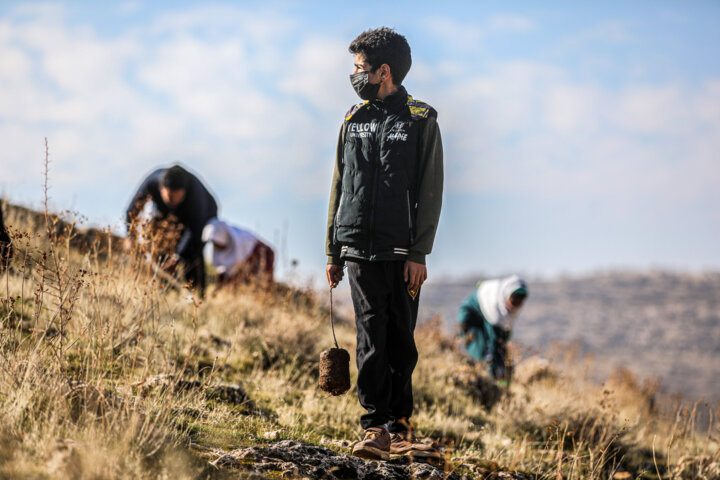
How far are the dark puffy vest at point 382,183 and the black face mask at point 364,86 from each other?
106mm

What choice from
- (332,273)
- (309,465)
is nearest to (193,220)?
(332,273)

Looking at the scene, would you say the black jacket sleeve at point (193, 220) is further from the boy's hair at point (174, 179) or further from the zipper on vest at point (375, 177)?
the zipper on vest at point (375, 177)

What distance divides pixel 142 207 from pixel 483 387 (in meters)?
5.04

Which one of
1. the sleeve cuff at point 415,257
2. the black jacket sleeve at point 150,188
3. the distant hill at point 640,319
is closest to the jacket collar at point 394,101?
the sleeve cuff at point 415,257

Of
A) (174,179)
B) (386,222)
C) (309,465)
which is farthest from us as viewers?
(174,179)

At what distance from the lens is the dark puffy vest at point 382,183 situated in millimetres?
3922

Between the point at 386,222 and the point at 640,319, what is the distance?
94.9 metres

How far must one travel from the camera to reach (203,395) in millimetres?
4383

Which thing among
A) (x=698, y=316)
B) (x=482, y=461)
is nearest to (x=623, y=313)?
(x=698, y=316)

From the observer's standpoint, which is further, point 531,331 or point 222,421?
point 531,331

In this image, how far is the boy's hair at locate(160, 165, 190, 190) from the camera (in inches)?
374

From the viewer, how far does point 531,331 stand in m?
88.8

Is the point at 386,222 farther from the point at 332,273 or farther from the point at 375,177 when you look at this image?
the point at 332,273

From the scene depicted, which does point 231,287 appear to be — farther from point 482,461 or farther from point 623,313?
point 623,313
